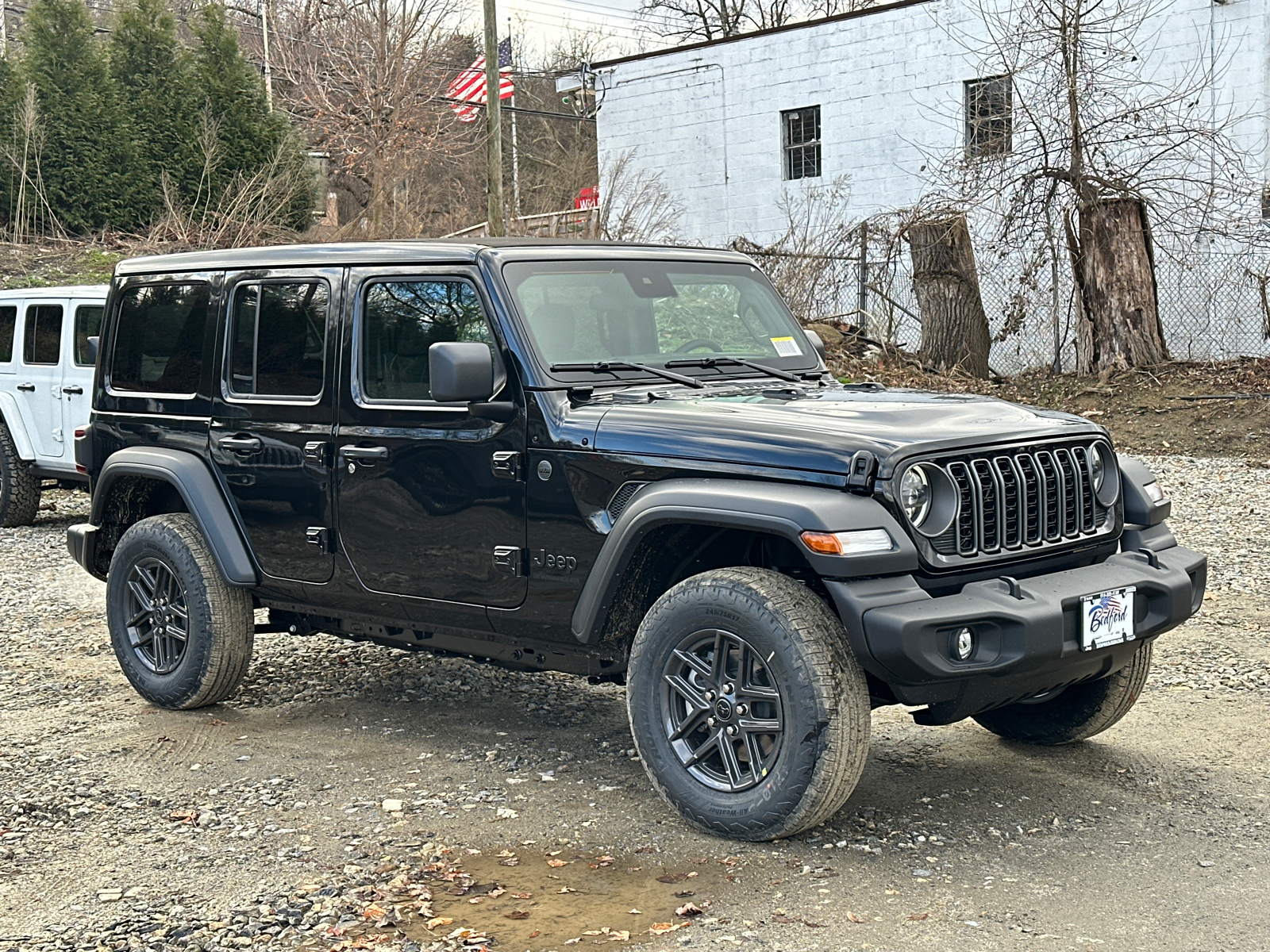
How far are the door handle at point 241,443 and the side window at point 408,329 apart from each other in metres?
0.65

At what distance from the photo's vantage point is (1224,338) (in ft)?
67.9

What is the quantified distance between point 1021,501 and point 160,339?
3.95 metres

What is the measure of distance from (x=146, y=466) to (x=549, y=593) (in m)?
2.30

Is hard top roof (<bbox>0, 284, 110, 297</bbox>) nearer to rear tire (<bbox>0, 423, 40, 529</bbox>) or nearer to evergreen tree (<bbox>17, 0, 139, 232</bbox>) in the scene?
rear tire (<bbox>0, 423, 40, 529</bbox>)

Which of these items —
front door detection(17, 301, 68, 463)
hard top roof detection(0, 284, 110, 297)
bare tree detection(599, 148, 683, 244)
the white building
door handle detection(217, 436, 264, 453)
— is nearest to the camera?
Result: door handle detection(217, 436, 264, 453)

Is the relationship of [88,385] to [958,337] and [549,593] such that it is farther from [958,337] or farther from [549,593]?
[958,337]

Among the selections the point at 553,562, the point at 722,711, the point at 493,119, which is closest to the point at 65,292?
the point at 553,562

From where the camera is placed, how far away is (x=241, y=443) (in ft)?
19.5

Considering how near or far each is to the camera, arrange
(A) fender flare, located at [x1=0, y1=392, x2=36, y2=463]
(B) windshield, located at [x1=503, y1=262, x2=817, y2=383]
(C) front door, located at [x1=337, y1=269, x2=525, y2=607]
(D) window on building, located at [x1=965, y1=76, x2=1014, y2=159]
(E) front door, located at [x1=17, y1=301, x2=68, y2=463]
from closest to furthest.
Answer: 1. (C) front door, located at [x1=337, y1=269, x2=525, y2=607]
2. (B) windshield, located at [x1=503, y1=262, x2=817, y2=383]
3. (E) front door, located at [x1=17, y1=301, x2=68, y2=463]
4. (A) fender flare, located at [x1=0, y1=392, x2=36, y2=463]
5. (D) window on building, located at [x1=965, y1=76, x2=1014, y2=159]

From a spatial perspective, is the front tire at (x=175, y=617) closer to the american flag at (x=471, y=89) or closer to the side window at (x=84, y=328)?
the side window at (x=84, y=328)

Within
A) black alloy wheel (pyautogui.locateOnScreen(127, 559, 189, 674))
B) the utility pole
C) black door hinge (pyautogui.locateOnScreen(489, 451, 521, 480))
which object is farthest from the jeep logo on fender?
the utility pole

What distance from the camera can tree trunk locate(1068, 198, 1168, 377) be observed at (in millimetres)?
16609

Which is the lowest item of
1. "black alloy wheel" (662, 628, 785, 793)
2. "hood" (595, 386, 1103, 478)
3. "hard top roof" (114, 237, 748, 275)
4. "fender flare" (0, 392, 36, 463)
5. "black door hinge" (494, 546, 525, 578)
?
"black alloy wheel" (662, 628, 785, 793)

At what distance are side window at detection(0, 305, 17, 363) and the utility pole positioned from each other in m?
9.61
